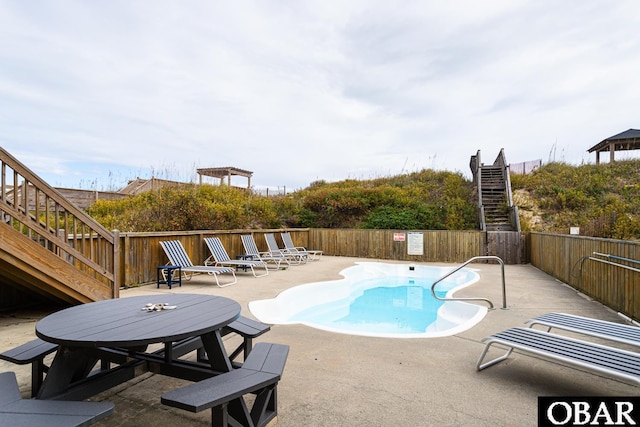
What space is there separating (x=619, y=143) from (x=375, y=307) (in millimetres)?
19116

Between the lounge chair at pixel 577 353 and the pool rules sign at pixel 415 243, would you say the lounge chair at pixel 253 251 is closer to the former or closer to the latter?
the pool rules sign at pixel 415 243

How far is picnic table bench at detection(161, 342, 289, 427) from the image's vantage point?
1.56 metres

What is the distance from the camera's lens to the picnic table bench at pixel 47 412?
1.40 m

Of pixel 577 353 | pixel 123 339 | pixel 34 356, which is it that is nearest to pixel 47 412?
pixel 123 339

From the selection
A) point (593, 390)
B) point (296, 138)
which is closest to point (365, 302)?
point (593, 390)

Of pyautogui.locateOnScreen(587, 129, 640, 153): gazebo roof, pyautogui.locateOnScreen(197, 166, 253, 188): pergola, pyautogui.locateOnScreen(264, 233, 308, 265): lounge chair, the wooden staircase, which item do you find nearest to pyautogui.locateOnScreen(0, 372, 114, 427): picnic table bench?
pyautogui.locateOnScreen(264, 233, 308, 265): lounge chair

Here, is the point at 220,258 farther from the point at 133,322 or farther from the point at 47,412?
the point at 47,412

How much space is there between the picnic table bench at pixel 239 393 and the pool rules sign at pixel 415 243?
10510 millimetres

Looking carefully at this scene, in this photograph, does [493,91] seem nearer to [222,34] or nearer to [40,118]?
[222,34]

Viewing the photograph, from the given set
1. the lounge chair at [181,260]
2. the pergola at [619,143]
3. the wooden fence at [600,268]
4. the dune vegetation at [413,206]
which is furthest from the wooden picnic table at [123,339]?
the pergola at [619,143]

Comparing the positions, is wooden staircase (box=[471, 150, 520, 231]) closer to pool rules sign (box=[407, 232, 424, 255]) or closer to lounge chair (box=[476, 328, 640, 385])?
pool rules sign (box=[407, 232, 424, 255])

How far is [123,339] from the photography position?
1823mm

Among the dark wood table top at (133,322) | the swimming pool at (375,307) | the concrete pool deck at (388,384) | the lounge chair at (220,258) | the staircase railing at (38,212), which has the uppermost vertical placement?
the staircase railing at (38,212)

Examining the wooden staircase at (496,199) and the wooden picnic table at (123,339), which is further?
the wooden staircase at (496,199)
